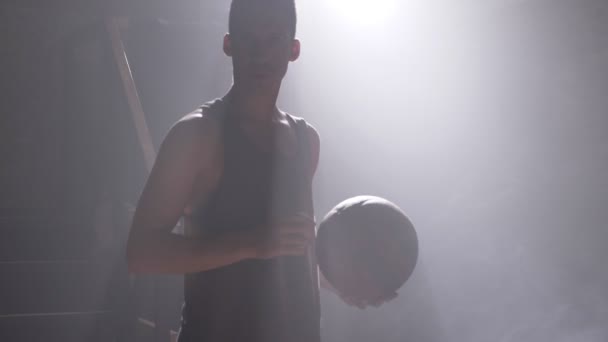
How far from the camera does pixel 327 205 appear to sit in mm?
4211

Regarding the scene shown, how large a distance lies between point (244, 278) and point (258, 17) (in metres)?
0.58

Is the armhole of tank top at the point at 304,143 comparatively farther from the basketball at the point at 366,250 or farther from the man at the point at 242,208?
the basketball at the point at 366,250

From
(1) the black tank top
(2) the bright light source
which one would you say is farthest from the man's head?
(2) the bright light source

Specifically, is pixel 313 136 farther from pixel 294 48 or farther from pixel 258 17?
pixel 258 17

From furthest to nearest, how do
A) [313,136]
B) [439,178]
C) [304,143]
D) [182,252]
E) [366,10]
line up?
[366,10], [439,178], [313,136], [304,143], [182,252]

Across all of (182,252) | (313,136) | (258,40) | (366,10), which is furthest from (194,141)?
(366,10)

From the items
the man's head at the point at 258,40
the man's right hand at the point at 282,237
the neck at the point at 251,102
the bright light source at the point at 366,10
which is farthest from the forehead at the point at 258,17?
the bright light source at the point at 366,10

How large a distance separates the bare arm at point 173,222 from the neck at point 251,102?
0.59ft

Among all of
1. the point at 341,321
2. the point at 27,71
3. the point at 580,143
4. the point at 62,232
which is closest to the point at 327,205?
the point at 341,321

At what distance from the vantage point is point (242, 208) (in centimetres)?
118

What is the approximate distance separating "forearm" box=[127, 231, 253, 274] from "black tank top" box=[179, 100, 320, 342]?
0.18 ft

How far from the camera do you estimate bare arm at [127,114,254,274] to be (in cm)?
107

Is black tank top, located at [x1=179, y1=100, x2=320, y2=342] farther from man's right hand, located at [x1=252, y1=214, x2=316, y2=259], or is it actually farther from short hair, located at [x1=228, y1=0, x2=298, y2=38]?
short hair, located at [x1=228, y1=0, x2=298, y2=38]

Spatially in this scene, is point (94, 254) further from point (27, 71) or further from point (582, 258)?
point (582, 258)
